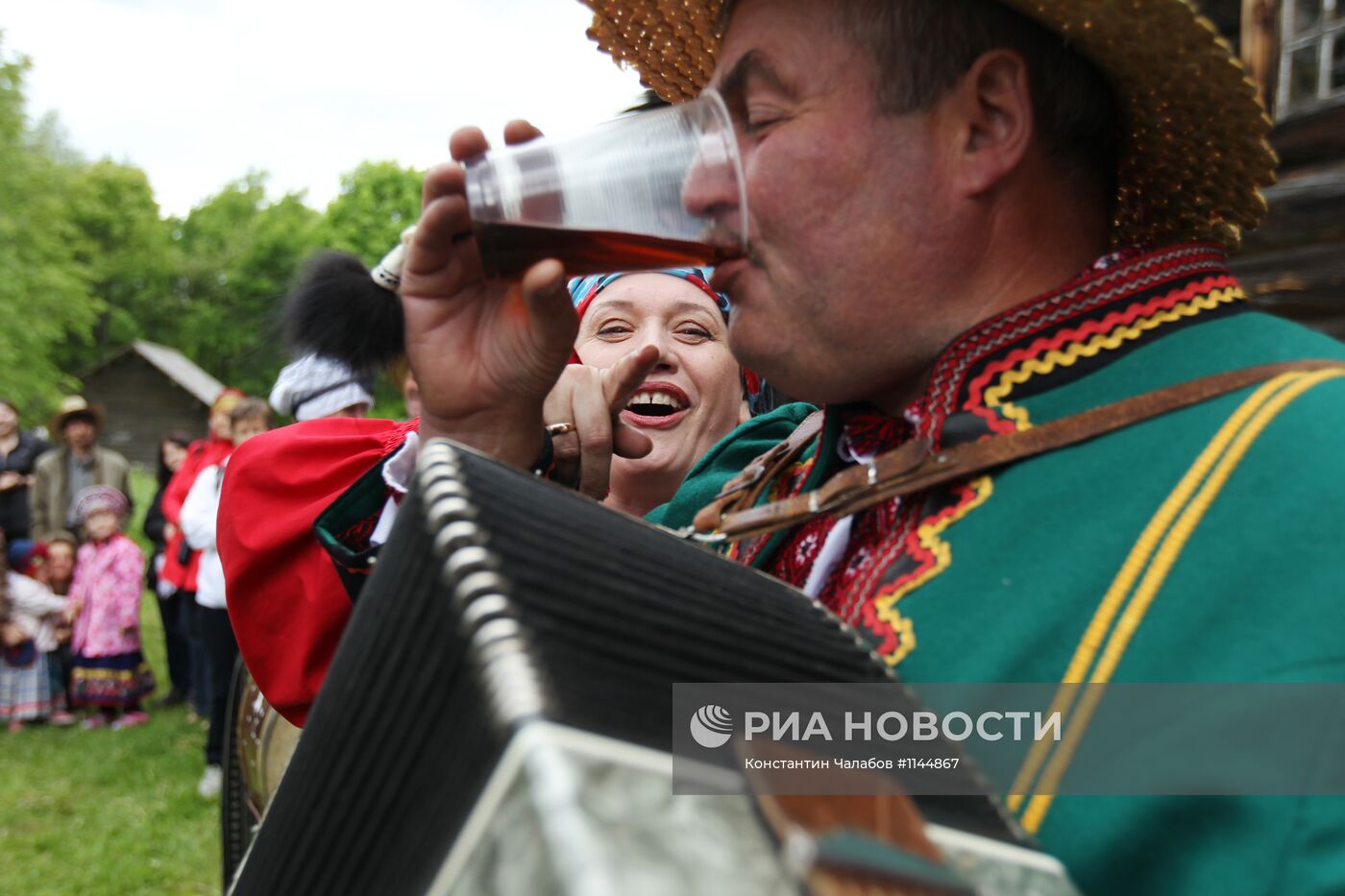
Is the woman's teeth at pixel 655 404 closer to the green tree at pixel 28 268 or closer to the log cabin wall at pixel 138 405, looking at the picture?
the green tree at pixel 28 268

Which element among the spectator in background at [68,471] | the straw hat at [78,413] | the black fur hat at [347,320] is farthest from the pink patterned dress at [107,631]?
the black fur hat at [347,320]

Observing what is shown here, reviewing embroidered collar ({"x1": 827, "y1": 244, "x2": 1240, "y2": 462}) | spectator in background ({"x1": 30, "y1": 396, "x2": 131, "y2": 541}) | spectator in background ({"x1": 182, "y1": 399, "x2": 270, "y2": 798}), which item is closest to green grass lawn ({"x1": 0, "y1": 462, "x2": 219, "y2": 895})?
spectator in background ({"x1": 182, "y1": 399, "x2": 270, "y2": 798})

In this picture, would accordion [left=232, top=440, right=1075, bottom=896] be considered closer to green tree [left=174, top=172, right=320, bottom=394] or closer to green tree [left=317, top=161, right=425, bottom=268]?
green tree [left=317, top=161, right=425, bottom=268]

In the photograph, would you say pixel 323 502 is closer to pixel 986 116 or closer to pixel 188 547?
pixel 986 116

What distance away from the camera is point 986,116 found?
1.50 m

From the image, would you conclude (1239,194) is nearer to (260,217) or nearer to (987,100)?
(987,100)

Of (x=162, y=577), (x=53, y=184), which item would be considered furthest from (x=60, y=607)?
(x=53, y=184)

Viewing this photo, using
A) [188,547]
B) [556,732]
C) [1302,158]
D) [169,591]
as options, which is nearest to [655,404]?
[556,732]

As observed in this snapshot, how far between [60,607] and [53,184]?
30276mm

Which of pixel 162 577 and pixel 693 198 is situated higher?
pixel 693 198

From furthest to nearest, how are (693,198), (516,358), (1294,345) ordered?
(516,358), (693,198), (1294,345)

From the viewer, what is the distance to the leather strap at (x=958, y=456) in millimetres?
1264

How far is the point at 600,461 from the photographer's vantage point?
2.00 meters

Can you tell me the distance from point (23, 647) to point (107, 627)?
559 mm
